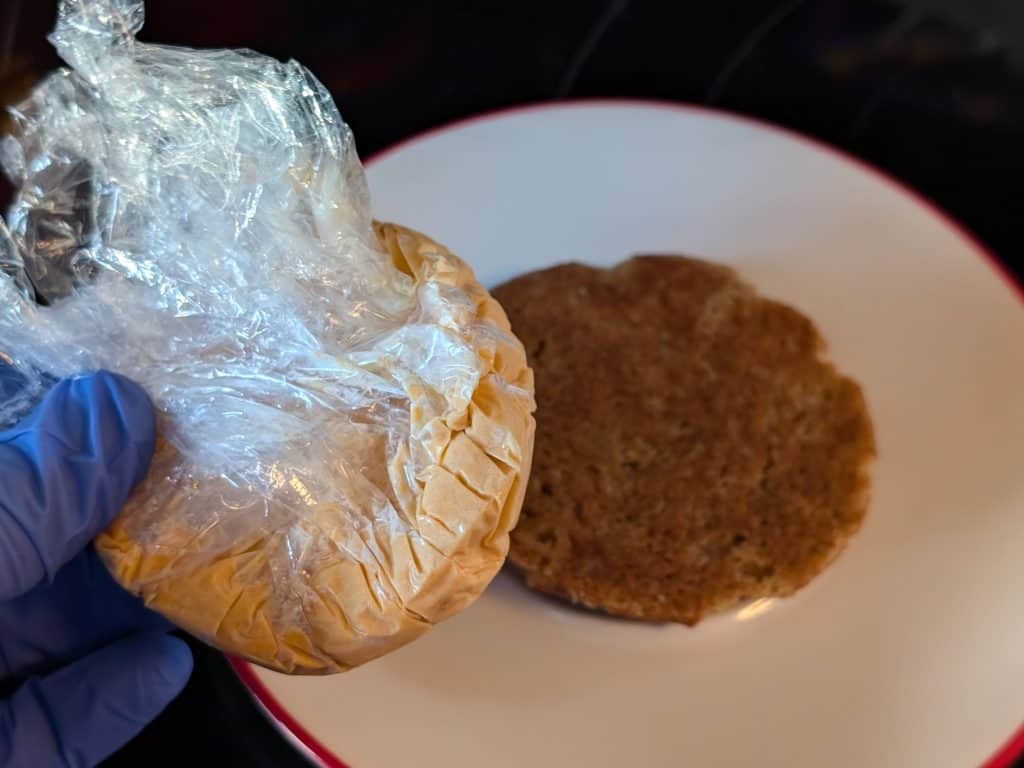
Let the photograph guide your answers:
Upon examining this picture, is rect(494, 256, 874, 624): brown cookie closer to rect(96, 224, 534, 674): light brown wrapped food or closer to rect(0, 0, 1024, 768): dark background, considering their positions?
rect(96, 224, 534, 674): light brown wrapped food

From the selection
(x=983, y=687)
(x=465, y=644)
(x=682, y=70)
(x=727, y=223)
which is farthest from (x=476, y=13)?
(x=983, y=687)

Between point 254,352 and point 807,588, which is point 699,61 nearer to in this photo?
point 807,588

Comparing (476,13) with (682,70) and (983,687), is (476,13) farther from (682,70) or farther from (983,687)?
(983,687)

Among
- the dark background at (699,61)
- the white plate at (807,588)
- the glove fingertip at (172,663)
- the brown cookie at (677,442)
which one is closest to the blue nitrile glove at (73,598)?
the glove fingertip at (172,663)

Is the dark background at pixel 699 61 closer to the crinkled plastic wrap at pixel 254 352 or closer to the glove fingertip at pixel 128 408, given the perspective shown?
the crinkled plastic wrap at pixel 254 352

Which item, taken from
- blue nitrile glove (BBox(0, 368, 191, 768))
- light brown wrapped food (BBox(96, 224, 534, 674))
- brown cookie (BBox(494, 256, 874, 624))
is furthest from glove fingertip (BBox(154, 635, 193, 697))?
brown cookie (BBox(494, 256, 874, 624))

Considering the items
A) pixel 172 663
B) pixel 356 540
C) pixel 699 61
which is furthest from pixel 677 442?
pixel 699 61
